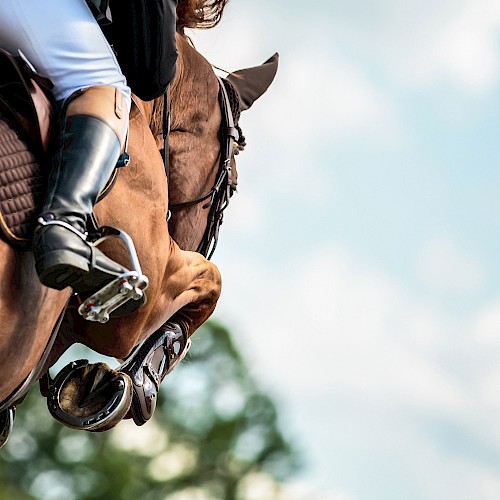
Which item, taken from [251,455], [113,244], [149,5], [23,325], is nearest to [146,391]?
[113,244]

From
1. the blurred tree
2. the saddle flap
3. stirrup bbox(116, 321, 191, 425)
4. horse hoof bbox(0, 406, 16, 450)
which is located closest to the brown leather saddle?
the saddle flap

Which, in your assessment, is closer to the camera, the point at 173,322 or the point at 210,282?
the point at 210,282

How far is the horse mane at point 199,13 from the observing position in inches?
225

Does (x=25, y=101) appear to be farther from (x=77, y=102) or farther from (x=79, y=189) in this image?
(x=79, y=189)

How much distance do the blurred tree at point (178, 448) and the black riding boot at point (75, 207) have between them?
92.2 ft

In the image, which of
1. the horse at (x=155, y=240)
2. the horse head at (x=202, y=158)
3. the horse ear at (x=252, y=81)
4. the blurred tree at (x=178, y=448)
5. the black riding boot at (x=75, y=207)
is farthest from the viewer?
the blurred tree at (x=178, y=448)

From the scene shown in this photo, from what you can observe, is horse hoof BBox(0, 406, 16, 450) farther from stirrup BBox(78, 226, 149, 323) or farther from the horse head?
the horse head

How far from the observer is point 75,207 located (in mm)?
4340

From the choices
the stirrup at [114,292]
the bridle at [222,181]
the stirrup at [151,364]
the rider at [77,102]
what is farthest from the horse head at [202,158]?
the stirrup at [114,292]

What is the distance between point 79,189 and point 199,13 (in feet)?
5.51

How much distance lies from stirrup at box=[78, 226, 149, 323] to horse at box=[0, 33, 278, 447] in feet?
0.64

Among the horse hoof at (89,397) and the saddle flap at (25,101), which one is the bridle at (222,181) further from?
the saddle flap at (25,101)

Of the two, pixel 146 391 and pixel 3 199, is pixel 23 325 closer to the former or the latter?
pixel 3 199

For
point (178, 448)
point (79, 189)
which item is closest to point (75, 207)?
point (79, 189)
